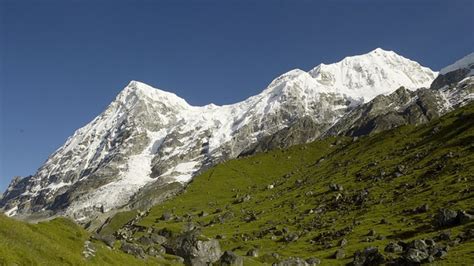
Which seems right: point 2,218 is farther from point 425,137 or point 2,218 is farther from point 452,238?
point 425,137

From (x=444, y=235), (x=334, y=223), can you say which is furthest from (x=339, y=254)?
(x=334, y=223)

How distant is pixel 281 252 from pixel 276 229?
28.6 m

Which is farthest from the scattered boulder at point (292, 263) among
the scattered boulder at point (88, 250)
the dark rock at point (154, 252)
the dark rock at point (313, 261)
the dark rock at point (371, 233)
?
the scattered boulder at point (88, 250)

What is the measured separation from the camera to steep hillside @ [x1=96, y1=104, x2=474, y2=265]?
91.4 m

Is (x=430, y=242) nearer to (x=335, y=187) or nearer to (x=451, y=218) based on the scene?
(x=451, y=218)

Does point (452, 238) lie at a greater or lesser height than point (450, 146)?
lesser

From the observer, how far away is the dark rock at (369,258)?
265 ft

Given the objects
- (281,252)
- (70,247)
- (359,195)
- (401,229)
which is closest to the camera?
(70,247)

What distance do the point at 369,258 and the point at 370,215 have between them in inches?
1825

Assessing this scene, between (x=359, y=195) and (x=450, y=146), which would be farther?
(x=450, y=146)

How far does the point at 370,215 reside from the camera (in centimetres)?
12850

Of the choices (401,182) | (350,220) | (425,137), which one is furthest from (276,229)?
(425,137)

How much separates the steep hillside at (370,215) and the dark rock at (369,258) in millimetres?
548

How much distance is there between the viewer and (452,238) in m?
82.5
